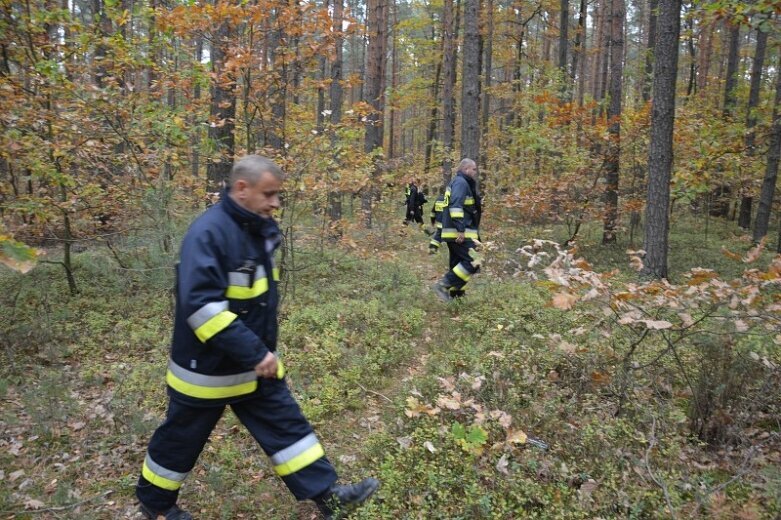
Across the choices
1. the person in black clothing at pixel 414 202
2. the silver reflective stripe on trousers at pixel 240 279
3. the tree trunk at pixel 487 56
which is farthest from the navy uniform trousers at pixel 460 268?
the tree trunk at pixel 487 56

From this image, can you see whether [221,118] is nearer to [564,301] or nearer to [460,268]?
[460,268]

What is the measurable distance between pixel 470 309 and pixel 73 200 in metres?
6.43

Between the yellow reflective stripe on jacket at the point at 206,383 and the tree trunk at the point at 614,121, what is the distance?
11.9m

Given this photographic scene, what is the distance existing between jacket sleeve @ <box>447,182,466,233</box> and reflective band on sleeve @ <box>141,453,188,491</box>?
5.47 m

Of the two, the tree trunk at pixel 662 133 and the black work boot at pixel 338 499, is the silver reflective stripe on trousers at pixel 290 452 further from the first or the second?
the tree trunk at pixel 662 133

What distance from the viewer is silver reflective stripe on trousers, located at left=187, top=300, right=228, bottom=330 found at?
2807 mm

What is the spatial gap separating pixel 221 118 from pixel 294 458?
20.5 ft

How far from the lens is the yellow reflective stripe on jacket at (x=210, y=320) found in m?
2.81

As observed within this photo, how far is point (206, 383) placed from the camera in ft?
9.97

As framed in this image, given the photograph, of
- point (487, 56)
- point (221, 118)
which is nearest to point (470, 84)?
point (221, 118)

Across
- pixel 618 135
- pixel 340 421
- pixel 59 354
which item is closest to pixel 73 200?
pixel 59 354

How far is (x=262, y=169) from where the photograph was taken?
3.11 meters

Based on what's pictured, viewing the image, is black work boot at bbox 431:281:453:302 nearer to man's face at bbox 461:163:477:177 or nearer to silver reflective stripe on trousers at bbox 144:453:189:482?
man's face at bbox 461:163:477:177

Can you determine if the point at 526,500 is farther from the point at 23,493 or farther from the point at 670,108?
the point at 670,108
